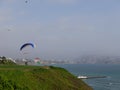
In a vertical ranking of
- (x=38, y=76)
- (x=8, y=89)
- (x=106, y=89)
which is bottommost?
(x=8, y=89)

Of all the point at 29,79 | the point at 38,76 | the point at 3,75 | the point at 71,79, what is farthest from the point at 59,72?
the point at 3,75

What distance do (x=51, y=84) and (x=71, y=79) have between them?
1245 centimetres

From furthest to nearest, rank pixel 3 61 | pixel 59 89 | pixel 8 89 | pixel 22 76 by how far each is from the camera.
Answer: pixel 3 61
pixel 59 89
pixel 22 76
pixel 8 89

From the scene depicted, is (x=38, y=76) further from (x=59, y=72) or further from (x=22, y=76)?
(x=59, y=72)

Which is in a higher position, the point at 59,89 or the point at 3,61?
the point at 3,61

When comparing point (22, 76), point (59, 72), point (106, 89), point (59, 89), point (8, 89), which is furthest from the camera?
point (106, 89)

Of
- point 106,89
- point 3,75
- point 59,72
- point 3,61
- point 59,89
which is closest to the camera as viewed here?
point 3,75

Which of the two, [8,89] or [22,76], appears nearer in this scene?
[8,89]

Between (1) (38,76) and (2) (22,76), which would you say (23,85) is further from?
(1) (38,76)

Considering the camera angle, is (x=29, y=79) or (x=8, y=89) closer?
(x=8, y=89)

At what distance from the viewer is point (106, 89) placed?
316 feet

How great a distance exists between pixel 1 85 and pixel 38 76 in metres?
11.5

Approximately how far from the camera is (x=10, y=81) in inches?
1480

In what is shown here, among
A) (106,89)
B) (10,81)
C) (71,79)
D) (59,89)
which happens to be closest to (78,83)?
(71,79)
